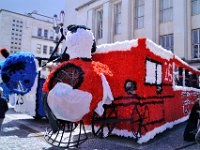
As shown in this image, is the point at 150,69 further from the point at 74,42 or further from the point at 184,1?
the point at 184,1

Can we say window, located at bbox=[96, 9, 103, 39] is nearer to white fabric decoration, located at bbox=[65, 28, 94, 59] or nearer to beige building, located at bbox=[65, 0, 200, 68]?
beige building, located at bbox=[65, 0, 200, 68]

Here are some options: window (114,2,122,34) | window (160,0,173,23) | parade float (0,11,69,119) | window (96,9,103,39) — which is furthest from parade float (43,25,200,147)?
window (96,9,103,39)

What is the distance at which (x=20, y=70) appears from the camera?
9.95 meters

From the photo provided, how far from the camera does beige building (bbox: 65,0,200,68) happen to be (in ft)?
64.7

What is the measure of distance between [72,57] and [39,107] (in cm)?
435

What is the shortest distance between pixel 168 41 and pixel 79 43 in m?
16.7

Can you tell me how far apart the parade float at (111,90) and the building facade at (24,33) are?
28.0 metres

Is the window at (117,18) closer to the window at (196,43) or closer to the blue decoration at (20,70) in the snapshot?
the window at (196,43)

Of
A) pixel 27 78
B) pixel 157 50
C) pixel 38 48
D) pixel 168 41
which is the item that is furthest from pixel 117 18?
pixel 157 50

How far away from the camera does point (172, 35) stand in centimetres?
2123

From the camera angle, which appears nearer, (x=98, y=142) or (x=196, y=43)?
(x=98, y=142)

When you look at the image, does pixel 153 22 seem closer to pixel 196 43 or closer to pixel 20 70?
pixel 196 43

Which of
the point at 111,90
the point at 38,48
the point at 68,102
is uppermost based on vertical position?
the point at 38,48

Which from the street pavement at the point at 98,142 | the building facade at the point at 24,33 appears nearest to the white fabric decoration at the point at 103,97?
the street pavement at the point at 98,142
